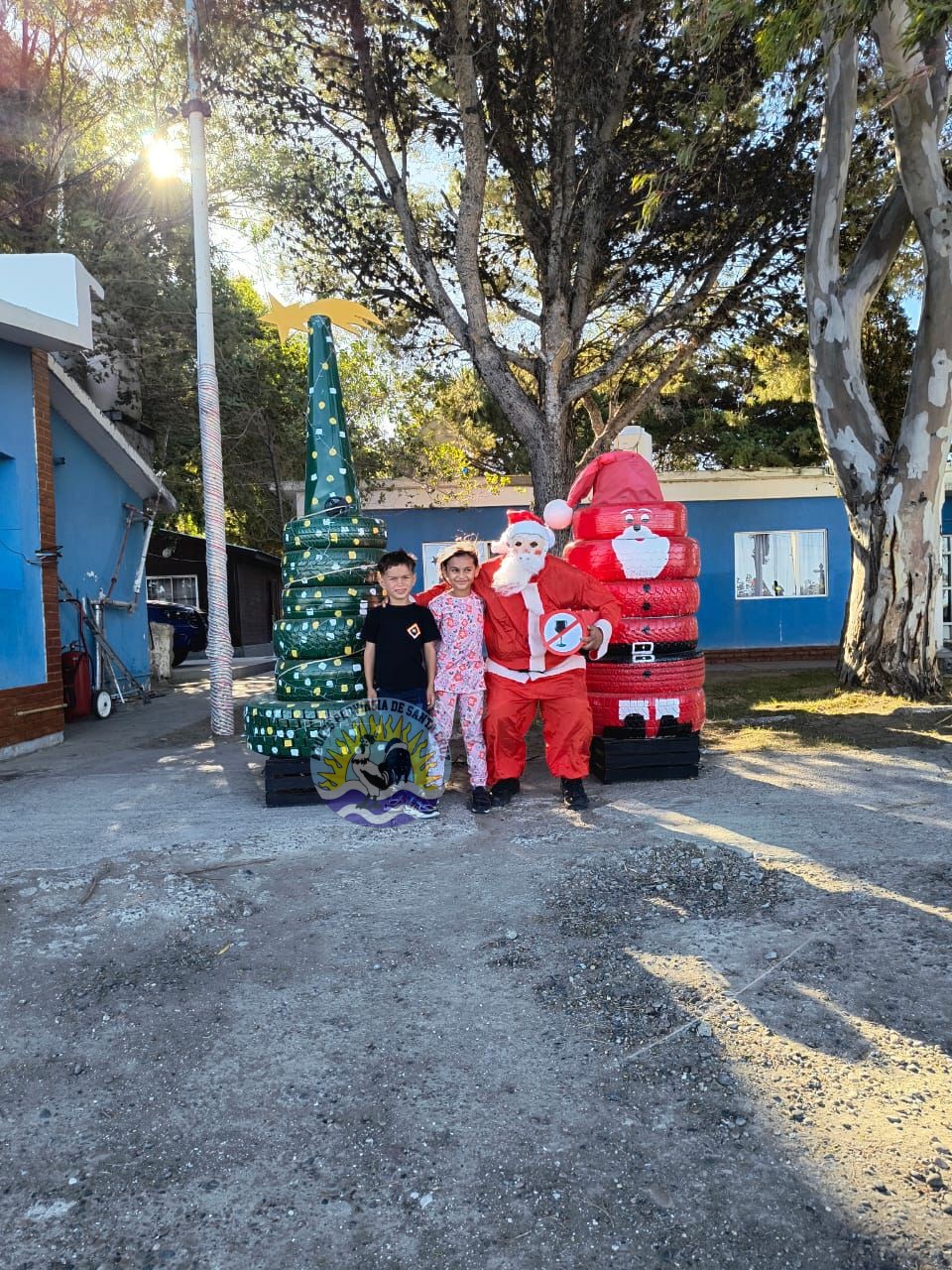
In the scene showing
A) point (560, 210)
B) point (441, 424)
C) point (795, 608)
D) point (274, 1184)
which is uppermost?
point (560, 210)

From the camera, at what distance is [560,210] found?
10117mm

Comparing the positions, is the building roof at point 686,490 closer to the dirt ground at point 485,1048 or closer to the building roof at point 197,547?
the building roof at point 197,547

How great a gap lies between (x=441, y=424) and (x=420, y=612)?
11930mm

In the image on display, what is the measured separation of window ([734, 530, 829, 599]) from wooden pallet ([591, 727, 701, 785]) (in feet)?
35.1

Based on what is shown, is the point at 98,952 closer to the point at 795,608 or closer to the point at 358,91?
the point at 358,91

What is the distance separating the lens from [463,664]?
17.3 feet

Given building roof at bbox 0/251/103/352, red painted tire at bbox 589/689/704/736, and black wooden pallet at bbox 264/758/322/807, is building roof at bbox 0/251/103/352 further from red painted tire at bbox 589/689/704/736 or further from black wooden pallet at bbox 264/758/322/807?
red painted tire at bbox 589/689/704/736

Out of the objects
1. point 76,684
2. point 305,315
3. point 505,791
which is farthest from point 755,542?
point 505,791

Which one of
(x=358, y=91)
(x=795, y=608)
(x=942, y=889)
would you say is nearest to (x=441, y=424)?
(x=358, y=91)

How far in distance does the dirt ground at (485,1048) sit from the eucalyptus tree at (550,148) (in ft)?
21.8

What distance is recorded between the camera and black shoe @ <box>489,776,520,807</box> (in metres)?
5.39

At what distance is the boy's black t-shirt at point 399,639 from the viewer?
5.23 m

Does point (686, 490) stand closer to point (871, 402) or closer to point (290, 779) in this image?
point (871, 402)

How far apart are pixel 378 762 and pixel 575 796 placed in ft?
4.24
